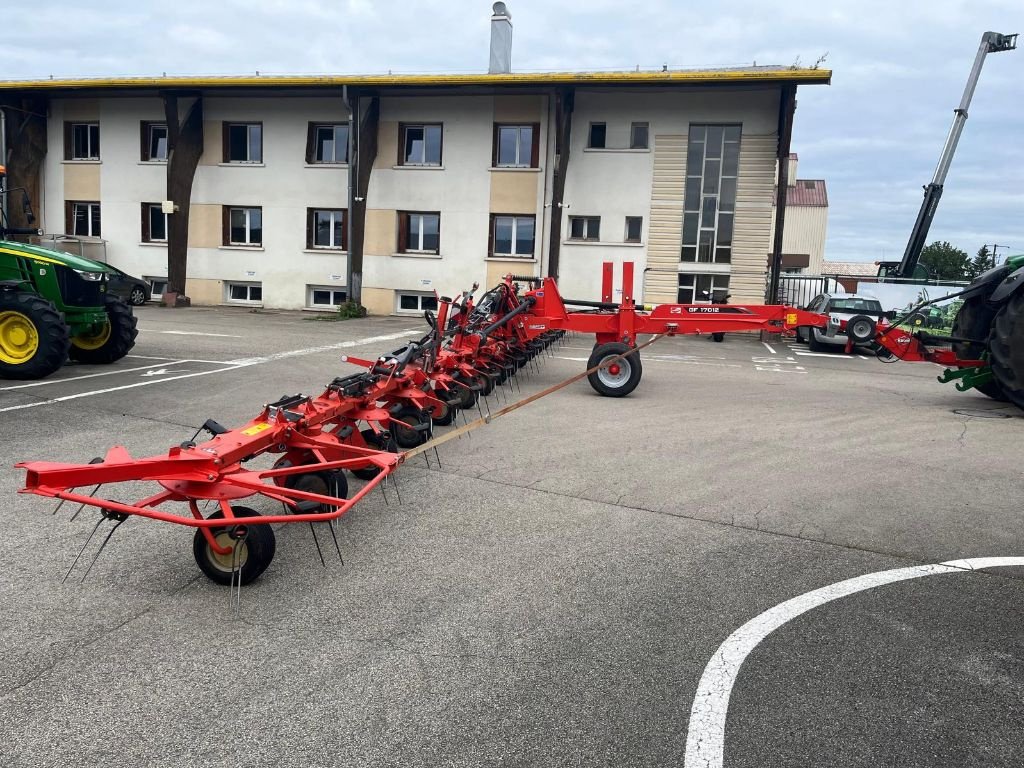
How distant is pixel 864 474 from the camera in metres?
7.01

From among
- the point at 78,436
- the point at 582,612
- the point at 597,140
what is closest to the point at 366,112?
the point at 597,140

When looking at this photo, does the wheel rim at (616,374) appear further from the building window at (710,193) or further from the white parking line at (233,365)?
the building window at (710,193)

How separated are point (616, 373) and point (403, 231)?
52.7 ft

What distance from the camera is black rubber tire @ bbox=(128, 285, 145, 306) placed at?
25000mm

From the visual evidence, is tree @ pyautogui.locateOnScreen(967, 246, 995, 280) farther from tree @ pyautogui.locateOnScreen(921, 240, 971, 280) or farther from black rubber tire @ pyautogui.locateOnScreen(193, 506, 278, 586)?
black rubber tire @ pyautogui.locateOnScreen(193, 506, 278, 586)

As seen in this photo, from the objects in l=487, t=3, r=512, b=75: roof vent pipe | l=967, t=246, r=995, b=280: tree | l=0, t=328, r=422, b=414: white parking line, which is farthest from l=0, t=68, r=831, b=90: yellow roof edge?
l=967, t=246, r=995, b=280: tree

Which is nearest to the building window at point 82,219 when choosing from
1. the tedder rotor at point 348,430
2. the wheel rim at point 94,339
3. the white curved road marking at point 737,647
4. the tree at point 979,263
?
the wheel rim at point 94,339

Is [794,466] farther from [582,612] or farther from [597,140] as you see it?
[597,140]

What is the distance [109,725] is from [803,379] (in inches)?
492

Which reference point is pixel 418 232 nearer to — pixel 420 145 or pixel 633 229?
pixel 420 145

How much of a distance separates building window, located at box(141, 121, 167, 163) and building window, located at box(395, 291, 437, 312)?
30.1 feet

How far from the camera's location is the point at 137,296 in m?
25.2

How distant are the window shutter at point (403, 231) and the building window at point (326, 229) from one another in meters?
1.83

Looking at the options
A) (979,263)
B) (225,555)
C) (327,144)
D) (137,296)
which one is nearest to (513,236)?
(327,144)
